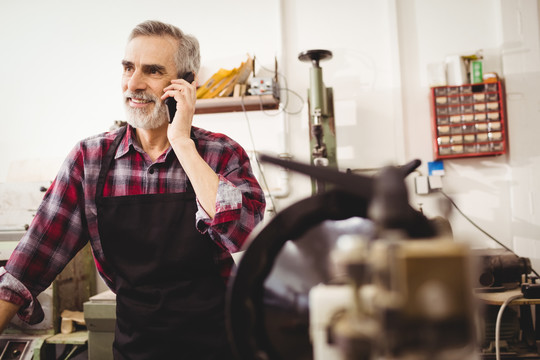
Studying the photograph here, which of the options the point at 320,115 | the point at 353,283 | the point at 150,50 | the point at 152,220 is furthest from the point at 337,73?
the point at 353,283

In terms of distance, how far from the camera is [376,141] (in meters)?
2.82

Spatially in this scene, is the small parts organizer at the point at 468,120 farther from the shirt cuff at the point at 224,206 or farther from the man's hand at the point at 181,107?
the shirt cuff at the point at 224,206

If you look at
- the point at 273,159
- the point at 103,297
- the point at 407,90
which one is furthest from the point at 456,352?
the point at 407,90

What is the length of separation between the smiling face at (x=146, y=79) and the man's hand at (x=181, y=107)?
49 millimetres

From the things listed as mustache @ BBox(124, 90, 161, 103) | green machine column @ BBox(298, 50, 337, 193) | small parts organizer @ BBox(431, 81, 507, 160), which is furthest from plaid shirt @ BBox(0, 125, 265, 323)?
small parts organizer @ BBox(431, 81, 507, 160)

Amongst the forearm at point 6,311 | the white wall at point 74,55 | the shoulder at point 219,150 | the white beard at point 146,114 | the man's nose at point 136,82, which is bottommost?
the forearm at point 6,311

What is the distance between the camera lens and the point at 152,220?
1.19m

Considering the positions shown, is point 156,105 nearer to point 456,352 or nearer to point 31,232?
point 31,232

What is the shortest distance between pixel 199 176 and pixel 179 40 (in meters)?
0.56

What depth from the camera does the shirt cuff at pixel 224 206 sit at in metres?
1.02

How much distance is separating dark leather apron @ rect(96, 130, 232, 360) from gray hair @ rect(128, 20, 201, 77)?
487 millimetres

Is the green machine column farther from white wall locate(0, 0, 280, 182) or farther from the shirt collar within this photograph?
the shirt collar

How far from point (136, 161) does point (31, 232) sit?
35cm

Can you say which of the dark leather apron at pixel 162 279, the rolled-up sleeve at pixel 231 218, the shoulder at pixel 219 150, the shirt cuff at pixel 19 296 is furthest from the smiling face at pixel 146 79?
the shirt cuff at pixel 19 296
